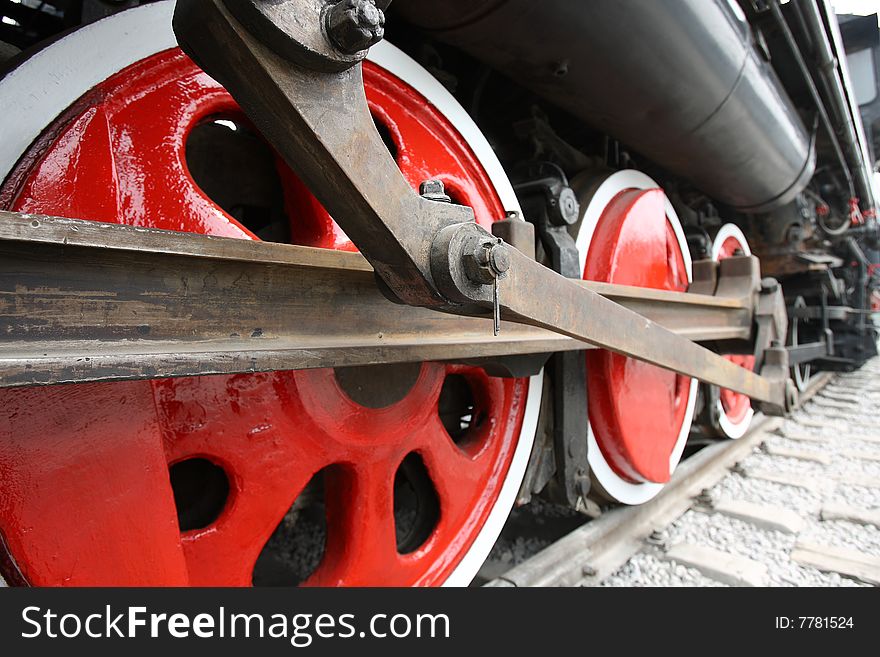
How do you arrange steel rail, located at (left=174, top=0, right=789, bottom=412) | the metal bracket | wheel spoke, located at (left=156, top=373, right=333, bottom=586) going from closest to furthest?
1. steel rail, located at (left=174, top=0, right=789, bottom=412)
2. wheel spoke, located at (left=156, top=373, right=333, bottom=586)
3. the metal bracket

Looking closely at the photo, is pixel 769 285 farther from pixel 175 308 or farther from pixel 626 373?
pixel 175 308

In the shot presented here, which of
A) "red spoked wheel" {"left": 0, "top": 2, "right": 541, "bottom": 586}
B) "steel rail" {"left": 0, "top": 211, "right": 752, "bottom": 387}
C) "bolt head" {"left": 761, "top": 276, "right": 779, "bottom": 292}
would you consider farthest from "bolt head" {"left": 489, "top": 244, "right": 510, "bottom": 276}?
"bolt head" {"left": 761, "top": 276, "right": 779, "bottom": 292}

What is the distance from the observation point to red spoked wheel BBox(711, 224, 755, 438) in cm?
261

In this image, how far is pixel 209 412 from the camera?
2.56ft

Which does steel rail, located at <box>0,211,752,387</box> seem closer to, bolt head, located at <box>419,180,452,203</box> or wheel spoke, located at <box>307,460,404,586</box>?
bolt head, located at <box>419,180,452,203</box>

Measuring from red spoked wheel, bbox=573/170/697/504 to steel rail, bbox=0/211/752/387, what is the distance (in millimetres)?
875

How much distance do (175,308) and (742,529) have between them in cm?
193

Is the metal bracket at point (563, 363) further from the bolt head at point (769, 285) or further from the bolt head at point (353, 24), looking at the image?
the bolt head at point (769, 285)

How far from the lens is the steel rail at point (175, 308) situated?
0.45 m

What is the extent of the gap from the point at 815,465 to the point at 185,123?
2.93m

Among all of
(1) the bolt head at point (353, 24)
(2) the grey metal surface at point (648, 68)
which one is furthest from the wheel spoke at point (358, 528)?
(2) the grey metal surface at point (648, 68)

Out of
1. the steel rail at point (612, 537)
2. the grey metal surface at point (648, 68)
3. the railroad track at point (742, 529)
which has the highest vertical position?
the grey metal surface at point (648, 68)

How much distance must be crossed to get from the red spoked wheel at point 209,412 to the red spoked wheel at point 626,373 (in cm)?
31

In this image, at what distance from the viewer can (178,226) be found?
73 cm
